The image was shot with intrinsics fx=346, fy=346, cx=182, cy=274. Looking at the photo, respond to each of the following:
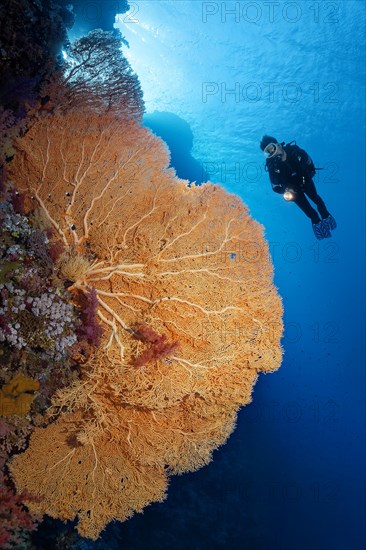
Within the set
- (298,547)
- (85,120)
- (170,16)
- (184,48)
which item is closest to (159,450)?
(85,120)

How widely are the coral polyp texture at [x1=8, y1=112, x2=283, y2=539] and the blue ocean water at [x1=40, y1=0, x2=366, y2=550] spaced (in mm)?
7639

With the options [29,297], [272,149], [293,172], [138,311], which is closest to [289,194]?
[293,172]

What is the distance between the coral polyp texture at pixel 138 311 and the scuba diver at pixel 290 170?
363 centimetres

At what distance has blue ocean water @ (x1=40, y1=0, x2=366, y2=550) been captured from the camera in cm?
1593

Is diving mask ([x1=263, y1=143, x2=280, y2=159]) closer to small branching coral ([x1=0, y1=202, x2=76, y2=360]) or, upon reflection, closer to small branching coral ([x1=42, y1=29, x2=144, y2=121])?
small branching coral ([x1=42, y1=29, x2=144, y2=121])

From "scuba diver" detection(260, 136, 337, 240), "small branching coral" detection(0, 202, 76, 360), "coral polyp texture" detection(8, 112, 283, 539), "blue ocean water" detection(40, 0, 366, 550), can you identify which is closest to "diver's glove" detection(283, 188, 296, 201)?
"scuba diver" detection(260, 136, 337, 240)

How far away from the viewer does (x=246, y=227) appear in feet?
15.5

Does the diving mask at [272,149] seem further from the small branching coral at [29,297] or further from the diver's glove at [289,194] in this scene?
the small branching coral at [29,297]

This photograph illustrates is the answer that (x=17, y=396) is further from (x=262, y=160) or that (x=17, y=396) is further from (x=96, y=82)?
(x=262, y=160)

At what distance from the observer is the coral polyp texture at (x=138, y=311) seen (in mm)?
4258

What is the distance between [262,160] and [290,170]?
2160 centimetres

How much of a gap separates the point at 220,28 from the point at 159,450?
22555mm

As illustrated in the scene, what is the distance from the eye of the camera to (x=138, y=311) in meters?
4.38

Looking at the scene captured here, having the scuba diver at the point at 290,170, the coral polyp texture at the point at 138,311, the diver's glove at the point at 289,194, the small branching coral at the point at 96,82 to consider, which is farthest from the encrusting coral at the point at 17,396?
the diver's glove at the point at 289,194
